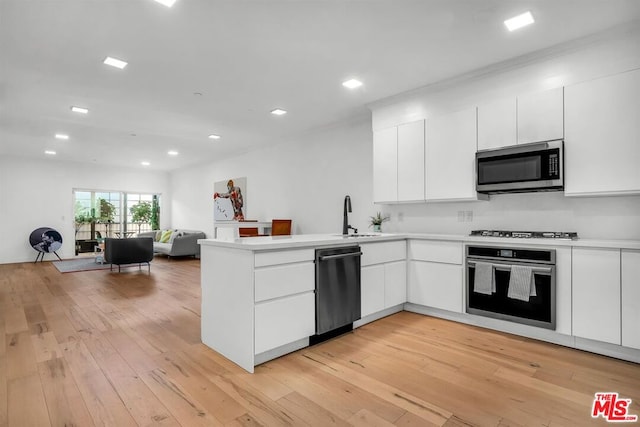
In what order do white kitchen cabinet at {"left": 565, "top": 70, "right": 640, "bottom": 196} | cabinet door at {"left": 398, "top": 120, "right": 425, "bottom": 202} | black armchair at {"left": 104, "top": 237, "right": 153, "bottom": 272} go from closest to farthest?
white kitchen cabinet at {"left": 565, "top": 70, "right": 640, "bottom": 196} < cabinet door at {"left": 398, "top": 120, "right": 425, "bottom": 202} < black armchair at {"left": 104, "top": 237, "right": 153, "bottom": 272}

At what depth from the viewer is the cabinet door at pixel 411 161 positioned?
390cm

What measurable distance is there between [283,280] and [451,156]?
238 centimetres

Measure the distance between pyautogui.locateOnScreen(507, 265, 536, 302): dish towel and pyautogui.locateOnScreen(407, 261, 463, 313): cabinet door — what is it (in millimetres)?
489

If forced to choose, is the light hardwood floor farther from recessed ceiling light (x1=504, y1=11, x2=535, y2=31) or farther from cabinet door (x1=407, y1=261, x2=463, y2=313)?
recessed ceiling light (x1=504, y1=11, x2=535, y2=31)

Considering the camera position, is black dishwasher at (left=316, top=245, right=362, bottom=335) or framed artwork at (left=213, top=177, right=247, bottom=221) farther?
framed artwork at (left=213, top=177, right=247, bottom=221)

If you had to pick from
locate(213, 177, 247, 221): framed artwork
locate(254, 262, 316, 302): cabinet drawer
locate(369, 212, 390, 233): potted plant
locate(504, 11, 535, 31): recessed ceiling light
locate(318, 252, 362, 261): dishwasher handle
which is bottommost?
locate(254, 262, 316, 302): cabinet drawer

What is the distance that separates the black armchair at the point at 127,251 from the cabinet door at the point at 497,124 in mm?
6508

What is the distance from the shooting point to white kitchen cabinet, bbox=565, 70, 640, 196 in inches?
104

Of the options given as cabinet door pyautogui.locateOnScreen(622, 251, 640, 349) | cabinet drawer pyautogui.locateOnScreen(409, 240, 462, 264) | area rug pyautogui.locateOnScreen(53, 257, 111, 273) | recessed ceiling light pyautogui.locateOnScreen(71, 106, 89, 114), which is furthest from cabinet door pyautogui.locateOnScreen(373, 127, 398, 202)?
area rug pyautogui.locateOnScreen(53, 257, 111, 273)

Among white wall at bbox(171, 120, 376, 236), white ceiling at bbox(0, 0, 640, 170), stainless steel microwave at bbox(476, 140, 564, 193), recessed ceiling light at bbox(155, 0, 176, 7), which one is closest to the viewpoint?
recessed ceiling light at bbox(155, 0, 176, 7)

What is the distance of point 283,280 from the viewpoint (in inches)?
98.7

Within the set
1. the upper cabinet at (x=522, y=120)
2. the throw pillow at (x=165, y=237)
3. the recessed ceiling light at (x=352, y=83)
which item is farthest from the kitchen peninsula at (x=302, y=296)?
the throw pillow at (x=165, y=237)

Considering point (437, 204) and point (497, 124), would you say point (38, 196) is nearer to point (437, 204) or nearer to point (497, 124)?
point (437, 204)

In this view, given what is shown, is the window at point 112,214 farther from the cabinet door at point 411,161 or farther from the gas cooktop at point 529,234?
the gas cooktop at point 529,234
